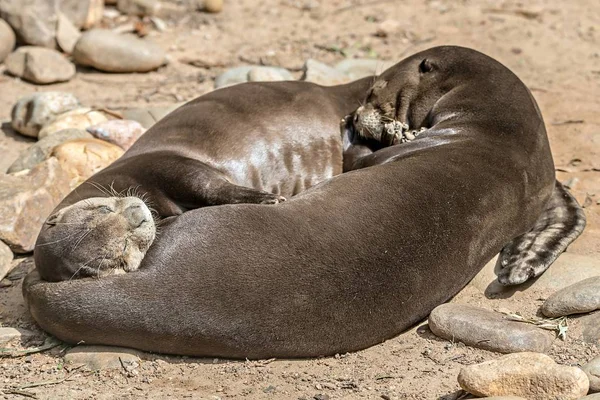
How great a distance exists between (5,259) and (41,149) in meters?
1.23

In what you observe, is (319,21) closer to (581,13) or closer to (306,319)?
(581,13)

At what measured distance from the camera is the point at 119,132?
6.51m

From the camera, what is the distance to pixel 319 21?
30.0 feet

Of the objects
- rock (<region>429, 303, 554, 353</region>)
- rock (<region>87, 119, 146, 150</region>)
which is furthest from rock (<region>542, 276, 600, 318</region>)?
rock (<region>87, 119, 146, 150</region>)

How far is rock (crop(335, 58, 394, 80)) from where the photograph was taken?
308 inches

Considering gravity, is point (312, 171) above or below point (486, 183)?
below

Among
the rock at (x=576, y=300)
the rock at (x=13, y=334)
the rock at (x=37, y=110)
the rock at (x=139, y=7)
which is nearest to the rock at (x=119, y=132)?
the rock at (x=37, y=110)

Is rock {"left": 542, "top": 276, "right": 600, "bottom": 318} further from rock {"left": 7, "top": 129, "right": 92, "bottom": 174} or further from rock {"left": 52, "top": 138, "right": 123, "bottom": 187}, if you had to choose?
rock {"left": 7, "top": 129, "right": 92, "bottom": 174}

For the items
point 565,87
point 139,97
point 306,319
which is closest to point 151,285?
point 306,319

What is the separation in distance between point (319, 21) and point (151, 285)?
18.2ft

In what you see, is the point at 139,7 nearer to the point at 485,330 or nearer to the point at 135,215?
the point at 135,215

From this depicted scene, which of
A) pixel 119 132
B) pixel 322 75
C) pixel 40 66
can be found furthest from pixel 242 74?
pixel 40 66

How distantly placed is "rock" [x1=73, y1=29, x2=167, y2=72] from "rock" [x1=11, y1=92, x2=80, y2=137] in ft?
3.37

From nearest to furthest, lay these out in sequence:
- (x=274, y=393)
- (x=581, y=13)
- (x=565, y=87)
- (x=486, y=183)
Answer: (x=274, y=393) → (x=486, y=183) → (x=565, y=87) → (x=581, y=13)
